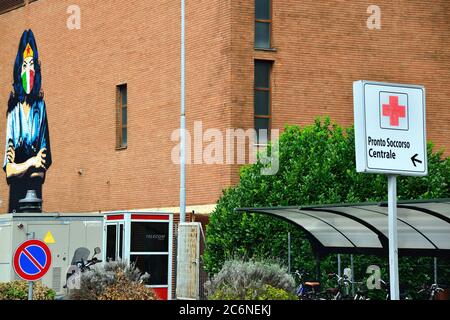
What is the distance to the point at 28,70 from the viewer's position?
51812 mm

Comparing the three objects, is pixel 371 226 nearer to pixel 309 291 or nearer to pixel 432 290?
pixel 432 290

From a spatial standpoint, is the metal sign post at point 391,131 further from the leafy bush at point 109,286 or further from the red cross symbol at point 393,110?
the leafy bush at point 109,286

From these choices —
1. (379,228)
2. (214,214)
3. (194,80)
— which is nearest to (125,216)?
(214,214)

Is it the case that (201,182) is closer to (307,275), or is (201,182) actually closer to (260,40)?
(260,40)

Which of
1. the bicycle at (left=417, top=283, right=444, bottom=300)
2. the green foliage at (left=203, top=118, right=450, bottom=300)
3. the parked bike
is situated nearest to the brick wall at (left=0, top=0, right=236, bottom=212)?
the green foliage at (left=203, top=118, right=450, bottom=300)

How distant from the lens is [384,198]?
3105cm

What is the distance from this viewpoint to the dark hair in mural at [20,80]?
50844 millimetres

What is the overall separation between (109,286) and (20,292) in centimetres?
478

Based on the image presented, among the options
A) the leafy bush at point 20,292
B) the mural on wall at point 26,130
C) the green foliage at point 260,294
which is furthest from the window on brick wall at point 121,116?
the green foliage at point 260,294

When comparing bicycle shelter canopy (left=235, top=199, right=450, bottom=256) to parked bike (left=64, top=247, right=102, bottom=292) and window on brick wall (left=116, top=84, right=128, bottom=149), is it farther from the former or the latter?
window on brick wall (left=116, top=84, right=128, bottom=149)

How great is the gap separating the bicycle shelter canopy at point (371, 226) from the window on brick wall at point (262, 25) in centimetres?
1523

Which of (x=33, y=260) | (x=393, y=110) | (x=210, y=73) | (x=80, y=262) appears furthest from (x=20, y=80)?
(x=393, y=110)

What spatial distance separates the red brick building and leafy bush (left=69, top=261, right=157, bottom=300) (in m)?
15.7

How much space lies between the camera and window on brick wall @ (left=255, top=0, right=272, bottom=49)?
38.2 m
